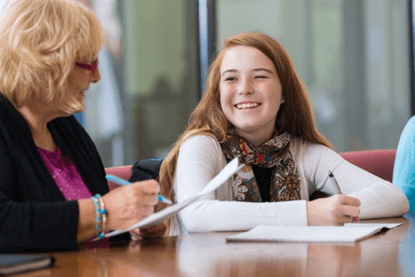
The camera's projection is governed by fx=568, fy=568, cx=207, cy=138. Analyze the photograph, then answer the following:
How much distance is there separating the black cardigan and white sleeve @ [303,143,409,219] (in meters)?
0.80

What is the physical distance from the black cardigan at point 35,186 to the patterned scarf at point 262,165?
1.72 feet

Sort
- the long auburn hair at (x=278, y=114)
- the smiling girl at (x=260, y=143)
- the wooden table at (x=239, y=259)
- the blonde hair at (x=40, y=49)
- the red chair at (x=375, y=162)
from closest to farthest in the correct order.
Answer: the wooden table at (x=239, y=259) < the blonde hair at (x=40, y=49) < the smiling girl at (x=260, y=143) < the long auburn hair at (x=278, y=114) < the red chair at (x=375, y=162)

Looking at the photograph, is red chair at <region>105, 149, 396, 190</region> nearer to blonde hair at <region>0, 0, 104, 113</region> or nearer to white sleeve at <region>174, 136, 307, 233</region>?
white sleeve at <region>174, 136, 307, 233</region>

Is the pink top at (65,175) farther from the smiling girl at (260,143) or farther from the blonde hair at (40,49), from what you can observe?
the smiling girl at (260,143)

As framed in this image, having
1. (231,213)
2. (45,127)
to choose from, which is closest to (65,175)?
(45,127)

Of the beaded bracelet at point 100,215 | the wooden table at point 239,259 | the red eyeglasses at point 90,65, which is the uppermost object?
the red eyeglasses at point 90,65

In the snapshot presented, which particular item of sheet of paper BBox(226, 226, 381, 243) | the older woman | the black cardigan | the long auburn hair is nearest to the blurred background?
the long auburn hair

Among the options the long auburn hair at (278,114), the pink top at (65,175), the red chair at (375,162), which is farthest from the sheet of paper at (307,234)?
the red chair at (375,162)

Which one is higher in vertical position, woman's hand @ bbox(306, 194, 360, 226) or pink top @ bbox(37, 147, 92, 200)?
pink top @ bbox(37, 147, 92, 200)

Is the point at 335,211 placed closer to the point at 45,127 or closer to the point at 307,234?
the point at 307,234

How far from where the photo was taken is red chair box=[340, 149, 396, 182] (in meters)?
2.86

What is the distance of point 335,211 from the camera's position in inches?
57.2

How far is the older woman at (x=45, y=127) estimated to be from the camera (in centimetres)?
109

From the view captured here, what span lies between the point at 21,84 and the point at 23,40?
10 centimetres
